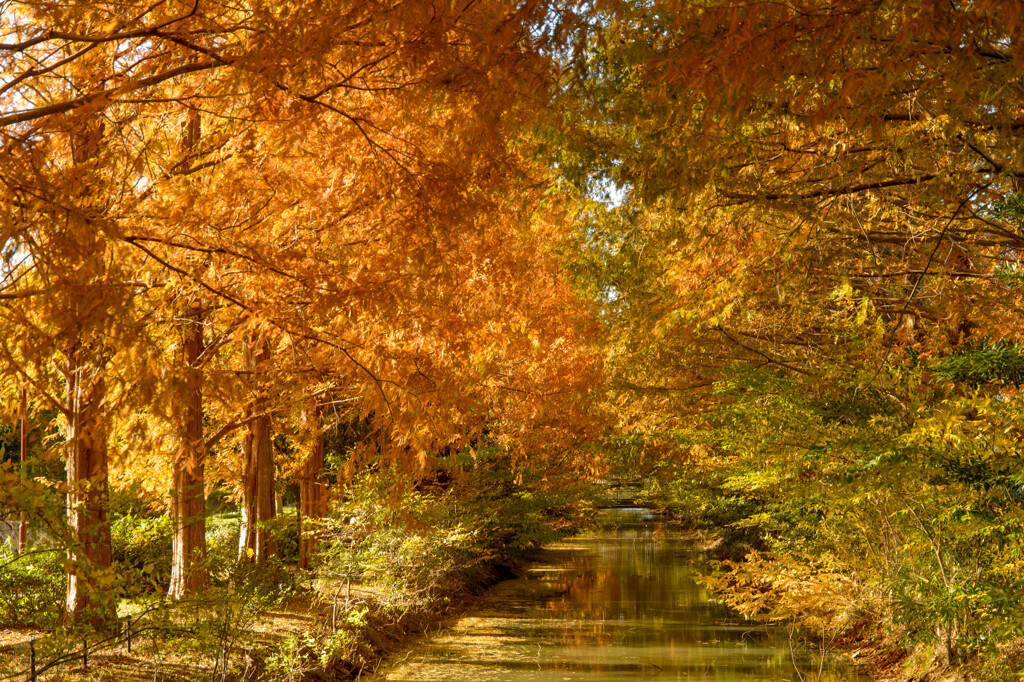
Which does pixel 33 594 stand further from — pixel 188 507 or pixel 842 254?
pixel 842 254

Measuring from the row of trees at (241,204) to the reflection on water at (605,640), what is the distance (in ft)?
11.8

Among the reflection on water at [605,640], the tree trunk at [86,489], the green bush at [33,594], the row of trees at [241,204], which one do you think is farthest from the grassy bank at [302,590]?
the reflection on water at [605,640]

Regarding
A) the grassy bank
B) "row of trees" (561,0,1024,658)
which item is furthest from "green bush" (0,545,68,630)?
"row of trees" (561,0,1024,658)

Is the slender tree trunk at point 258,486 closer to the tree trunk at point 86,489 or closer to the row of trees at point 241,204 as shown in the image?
the row of trees at point 241,204

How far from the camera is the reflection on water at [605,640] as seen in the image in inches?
485

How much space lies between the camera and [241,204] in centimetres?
797

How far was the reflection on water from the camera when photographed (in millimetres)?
12328

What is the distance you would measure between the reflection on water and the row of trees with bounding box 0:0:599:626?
360 cm

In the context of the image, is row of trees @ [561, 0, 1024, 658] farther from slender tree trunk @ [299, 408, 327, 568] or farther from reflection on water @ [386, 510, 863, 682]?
slender tree trunk @ [299, 408, 327, 568]

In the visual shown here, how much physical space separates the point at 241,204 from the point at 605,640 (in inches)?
395

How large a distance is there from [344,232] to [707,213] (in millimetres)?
3183

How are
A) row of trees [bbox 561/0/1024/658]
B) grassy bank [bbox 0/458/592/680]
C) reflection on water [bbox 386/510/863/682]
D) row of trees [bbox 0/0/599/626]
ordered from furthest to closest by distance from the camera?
1. reflection on water [bbox 386/510/863/682]
2. grassy bank [bbox 0/458/592/680]
3. row of trees [bbox 0/0/599/626]
4. row of trees [bbox 561/0/1024/658]

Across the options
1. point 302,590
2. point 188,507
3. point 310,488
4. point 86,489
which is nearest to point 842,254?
point 188,507

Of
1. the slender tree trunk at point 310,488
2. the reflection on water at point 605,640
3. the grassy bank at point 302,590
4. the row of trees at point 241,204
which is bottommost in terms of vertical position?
the reflection on water at point 605,640
